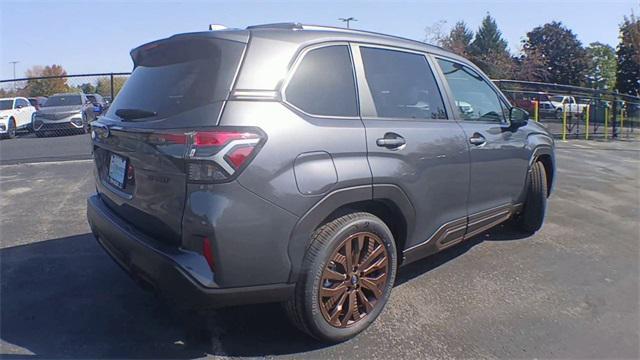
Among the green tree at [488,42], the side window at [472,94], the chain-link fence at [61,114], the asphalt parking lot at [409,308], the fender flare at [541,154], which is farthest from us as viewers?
the green tree at [488,42]

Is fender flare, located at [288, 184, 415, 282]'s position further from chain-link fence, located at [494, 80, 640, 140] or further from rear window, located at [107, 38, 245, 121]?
chain-link fence, located at [494, 80, 640, 140]

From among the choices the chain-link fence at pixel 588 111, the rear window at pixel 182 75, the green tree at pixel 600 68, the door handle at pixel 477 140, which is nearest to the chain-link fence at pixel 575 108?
the chain-link fence at pixel 588 111

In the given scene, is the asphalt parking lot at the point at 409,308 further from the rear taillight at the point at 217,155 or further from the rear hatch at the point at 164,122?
the rear taillight at the point at 217,155

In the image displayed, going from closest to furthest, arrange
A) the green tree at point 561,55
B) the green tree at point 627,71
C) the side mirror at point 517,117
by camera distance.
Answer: the side mirror at point 517,117, the green tree at point 627,71, the green tree at point 561,55

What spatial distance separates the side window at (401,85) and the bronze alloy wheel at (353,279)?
88 cm

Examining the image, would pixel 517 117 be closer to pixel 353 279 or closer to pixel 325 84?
pixel 325 84

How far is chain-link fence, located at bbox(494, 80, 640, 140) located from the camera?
18.4m

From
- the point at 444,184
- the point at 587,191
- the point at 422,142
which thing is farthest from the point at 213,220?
the point at 587,191

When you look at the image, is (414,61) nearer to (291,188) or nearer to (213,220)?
(291,188)

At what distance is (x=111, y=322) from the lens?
125 inches

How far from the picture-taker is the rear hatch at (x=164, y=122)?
2.55m

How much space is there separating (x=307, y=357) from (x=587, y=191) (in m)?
6.32

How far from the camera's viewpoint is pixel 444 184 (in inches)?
140

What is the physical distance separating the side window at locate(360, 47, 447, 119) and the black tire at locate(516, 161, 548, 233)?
1.73 m
